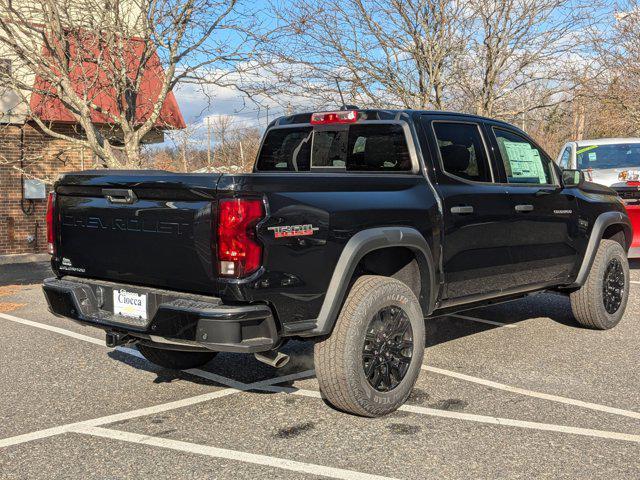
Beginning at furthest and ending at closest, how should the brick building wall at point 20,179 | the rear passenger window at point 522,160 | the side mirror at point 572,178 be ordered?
the brick building wall at point 20,179 → the side mirror at point 572,178 → the rear passenger window at point 522,160

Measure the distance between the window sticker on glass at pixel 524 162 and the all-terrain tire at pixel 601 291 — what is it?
3.66 ft

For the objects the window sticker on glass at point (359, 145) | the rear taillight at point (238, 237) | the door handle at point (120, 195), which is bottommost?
the rear taillight at point (238, 237)

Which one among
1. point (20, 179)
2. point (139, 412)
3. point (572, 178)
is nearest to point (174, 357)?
point (139, 412)

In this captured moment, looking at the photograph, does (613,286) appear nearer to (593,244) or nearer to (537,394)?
(593,244)

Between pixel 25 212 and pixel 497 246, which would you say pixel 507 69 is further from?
pixel 25 212

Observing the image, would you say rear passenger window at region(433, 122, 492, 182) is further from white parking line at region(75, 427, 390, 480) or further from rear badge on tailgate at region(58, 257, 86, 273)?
rear badge on tailgate at region(58, 257, 86, 273)

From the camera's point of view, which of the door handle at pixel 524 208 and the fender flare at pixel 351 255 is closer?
the fender flare at pixel 351 255

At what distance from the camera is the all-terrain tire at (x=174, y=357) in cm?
516

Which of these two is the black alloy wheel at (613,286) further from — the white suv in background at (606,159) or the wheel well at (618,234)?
the white suv in background at (606,159)

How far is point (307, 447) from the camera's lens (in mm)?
3689

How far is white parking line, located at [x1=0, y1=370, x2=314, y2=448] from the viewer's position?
3871 mm

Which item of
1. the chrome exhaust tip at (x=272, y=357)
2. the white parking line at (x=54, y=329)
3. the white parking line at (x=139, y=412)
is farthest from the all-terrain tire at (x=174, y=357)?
the chrome exhaust tip at (x=272, y=357)

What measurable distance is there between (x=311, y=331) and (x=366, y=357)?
1.61ft

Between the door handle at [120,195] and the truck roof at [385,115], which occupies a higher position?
the truck roof at [385,115]
